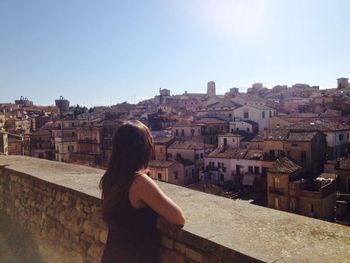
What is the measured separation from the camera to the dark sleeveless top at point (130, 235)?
9.15ft

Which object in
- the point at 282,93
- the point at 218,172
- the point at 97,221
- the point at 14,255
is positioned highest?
the point at 282,93

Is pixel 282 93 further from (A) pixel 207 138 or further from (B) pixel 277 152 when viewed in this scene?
(B) pixel 277 152

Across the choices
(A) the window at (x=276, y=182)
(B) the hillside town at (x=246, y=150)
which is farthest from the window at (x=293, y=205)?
(A) the window at (x=276, y=182)

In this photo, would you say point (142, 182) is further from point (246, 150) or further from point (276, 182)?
point (246, 150)

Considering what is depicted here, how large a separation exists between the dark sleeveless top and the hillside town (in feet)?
27.2

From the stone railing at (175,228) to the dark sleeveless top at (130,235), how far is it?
1.34ft

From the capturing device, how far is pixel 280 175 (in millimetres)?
29531

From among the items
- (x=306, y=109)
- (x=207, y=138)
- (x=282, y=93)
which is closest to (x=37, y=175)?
(x=207, y=138)

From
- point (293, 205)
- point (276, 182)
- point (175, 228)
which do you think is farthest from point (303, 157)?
point (175, 228)

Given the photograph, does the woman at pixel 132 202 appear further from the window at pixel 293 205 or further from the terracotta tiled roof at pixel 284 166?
the terracotta tiled roof at pixel 284 166

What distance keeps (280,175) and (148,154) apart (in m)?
28.2

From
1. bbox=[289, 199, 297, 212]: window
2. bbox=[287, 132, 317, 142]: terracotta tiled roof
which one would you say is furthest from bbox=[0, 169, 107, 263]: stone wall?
bbox=[287, 132, 317, 142]: terracotta tiled roof

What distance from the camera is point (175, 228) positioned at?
10.5 ft

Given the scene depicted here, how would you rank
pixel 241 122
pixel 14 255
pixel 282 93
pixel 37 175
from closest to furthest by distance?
pixel 37 175 < pixel 14 255 < pixel 241 122 < pixel 282 93
